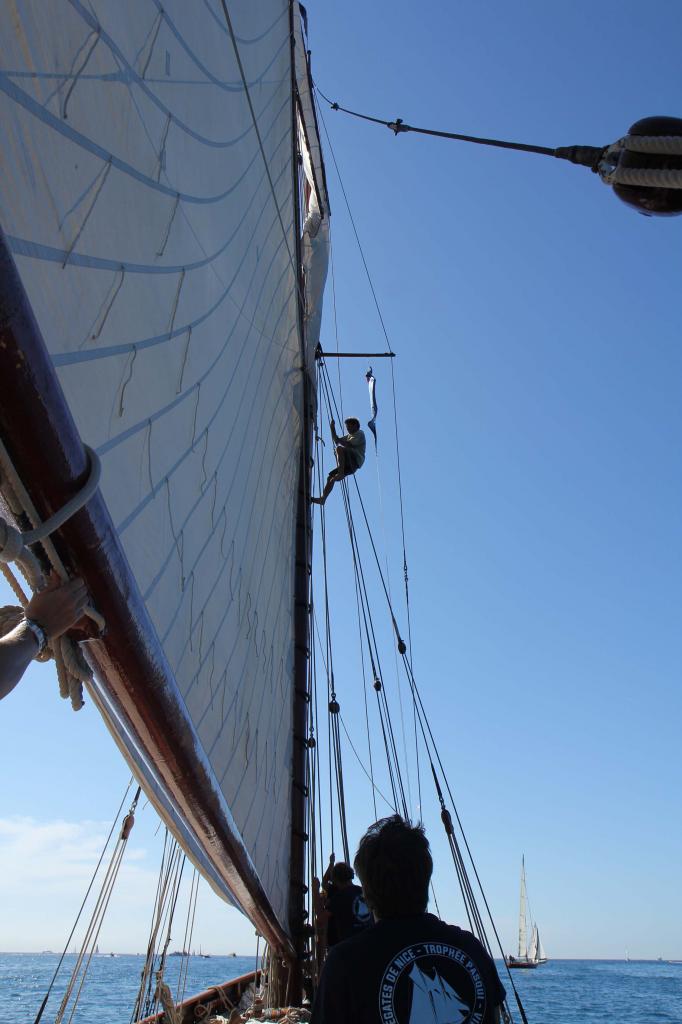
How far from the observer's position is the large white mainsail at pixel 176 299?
0.97 metres

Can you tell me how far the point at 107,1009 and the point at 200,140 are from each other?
111 ft

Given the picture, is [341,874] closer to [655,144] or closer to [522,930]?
[655,144]

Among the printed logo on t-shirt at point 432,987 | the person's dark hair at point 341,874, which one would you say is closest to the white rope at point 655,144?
the printed logo on t-shirt at point 432,987

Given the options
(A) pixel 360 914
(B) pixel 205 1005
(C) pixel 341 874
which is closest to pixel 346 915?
(A) pixel 360 914

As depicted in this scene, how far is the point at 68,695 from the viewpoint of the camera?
1.23 m

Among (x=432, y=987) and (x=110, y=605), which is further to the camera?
(x=110, y=605)

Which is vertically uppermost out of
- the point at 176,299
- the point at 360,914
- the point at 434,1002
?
the point at 176,299

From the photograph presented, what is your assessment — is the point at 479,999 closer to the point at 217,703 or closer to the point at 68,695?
the point at 68,695

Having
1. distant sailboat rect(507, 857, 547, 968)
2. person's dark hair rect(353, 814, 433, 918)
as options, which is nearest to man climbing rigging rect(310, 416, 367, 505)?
person's dark hair rect(353, 814, 433, 918)

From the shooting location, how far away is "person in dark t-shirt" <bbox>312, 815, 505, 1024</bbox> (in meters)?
0.97

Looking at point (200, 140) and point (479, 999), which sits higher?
point (200, 140)

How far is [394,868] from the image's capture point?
1104mm

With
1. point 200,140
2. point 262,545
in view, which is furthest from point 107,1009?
point 200,140

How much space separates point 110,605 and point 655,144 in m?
1.31
